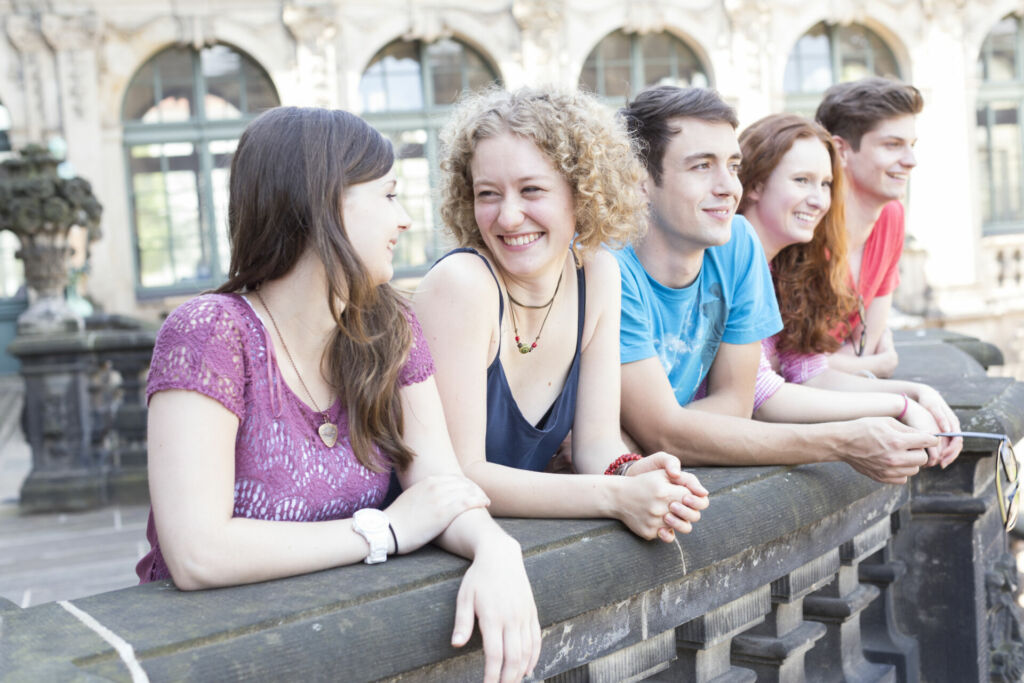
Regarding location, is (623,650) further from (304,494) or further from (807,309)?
(807,309)

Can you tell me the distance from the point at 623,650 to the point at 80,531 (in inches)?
219

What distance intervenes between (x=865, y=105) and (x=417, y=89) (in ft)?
40.1

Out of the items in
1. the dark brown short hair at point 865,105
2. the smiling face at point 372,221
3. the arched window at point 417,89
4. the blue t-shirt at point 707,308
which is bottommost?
the blue t-shirt at point 707,308

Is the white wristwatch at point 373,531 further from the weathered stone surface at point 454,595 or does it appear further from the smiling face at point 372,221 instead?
the smiling face at point 372,221

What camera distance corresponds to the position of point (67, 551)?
580 centimetres

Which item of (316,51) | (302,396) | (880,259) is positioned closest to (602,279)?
(302,396)

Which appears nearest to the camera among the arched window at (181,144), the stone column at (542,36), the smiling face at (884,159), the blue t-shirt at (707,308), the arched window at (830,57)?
the blue t-shirt at (707,308)

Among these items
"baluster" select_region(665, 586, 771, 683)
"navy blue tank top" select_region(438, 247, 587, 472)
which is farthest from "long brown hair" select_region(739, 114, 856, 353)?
"baluster" select_region(665, 586, 771, 683)

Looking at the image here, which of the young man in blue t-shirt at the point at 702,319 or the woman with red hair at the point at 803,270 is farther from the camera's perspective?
the woman with red hair at the point at 803,270

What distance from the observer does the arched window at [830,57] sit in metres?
16.0

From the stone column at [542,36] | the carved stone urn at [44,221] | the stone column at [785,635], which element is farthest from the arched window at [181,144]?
the stone column at [785,635]

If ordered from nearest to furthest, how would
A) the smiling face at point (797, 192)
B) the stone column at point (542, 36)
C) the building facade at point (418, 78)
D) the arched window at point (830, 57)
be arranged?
the smiling face at point (797, 192), the building facade at point (418, 78), the stone column at point (542, 36), the arched window at point (830, 57)

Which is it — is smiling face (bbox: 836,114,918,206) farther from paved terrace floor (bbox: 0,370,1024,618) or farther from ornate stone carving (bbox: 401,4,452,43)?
ornate stone carving (bbox: 401,4,452,43)

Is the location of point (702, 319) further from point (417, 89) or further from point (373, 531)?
point (417, 89)
